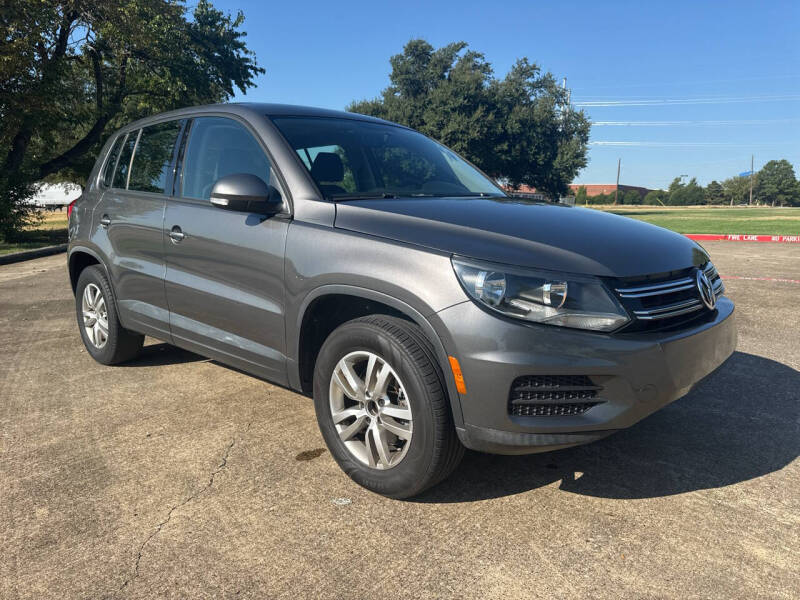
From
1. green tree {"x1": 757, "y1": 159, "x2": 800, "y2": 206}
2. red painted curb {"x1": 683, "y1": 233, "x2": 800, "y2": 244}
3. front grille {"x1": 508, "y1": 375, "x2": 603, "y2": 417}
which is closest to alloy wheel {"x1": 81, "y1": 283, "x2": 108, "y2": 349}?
front grille {"x1": 508, "y1": 375, "x2": 603, "y2": 417}

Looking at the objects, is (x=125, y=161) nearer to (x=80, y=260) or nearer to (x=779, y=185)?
(x=80, y=260)

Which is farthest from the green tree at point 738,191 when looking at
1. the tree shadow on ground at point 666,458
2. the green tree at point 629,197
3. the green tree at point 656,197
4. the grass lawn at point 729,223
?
the tree shadow on ground at point 666,458

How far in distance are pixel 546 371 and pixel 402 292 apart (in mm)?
645

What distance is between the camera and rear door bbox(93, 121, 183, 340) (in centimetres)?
393

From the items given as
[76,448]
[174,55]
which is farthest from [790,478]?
[174,55]

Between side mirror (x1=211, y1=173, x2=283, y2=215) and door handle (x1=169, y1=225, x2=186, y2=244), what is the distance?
646mm

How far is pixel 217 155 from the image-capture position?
366 cm

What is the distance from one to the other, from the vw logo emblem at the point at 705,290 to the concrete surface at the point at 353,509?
1.41 feet

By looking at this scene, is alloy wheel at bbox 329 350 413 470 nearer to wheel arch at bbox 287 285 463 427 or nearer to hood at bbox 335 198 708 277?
wheel arch at bbox 287 285 463 427

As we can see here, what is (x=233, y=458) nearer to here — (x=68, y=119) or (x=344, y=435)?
(x=344, y=435)

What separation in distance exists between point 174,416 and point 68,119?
19591 mm

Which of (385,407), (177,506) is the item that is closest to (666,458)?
(385,407)

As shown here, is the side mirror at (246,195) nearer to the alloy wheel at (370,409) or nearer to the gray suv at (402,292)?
the gray suv at (402,292)

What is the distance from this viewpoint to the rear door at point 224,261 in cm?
314
